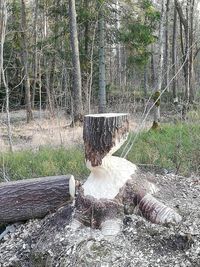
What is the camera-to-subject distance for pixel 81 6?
1472cm

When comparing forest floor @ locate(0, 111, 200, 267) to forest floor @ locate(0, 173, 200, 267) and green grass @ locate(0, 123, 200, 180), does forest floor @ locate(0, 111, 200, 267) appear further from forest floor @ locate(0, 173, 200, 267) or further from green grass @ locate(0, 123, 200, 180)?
green grass @ locate(0, 123, 200, 180)

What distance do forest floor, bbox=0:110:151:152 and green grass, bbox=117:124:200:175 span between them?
59.7 inches

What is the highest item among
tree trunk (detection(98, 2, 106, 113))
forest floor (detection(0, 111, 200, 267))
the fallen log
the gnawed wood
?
tree trunk (detection(98, 2, 106, 113))

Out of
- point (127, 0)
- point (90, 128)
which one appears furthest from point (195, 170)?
point (127, 0)

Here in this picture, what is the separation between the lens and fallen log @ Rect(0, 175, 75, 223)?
14.6ft

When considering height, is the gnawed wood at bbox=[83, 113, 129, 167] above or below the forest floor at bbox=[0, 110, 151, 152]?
above

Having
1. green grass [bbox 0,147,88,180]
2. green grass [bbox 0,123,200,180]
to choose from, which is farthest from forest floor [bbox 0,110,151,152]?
green grass [bbox 0,123,200,180]

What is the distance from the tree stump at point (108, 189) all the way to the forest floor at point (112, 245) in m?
0.10

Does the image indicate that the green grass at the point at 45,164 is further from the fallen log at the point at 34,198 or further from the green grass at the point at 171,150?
the fallen log at the point at 34,198

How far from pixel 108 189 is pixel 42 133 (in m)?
7.44

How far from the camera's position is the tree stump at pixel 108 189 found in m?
3.86

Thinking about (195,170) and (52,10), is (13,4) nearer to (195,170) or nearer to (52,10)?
(52,10)

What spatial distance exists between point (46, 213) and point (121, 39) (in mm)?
11098

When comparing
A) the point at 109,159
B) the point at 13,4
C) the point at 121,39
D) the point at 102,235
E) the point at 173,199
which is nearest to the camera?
the point at 102,235
